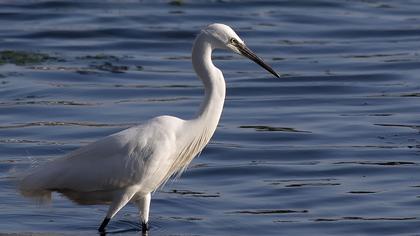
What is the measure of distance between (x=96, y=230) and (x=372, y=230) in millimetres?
2152

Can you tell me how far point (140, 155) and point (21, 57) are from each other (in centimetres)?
751

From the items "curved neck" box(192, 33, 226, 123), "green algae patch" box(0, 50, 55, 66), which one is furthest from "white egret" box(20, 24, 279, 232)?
"green algae patch" box(0, 50, 55, 66)

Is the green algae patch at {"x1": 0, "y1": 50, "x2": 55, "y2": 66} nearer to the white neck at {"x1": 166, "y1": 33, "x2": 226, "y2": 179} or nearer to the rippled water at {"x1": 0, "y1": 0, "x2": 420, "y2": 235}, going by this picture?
the rippled water at {"x1": 0, "y1": 0, "x2": 420, "y2": 235}

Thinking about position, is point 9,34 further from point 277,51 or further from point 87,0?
point 277,51

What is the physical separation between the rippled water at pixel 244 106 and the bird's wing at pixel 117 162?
→ 57 centimetres

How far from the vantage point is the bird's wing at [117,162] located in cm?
911

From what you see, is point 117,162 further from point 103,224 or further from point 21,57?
point 21,57

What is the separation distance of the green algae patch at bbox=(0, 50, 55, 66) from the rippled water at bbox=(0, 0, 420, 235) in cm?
4

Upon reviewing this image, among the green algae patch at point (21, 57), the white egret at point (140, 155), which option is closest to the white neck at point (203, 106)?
the white egret at point (140, 155)

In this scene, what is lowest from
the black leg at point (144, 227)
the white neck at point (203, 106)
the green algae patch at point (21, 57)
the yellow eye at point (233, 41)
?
the green algae patch at point (21, 57)

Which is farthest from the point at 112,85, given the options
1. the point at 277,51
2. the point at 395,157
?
the point at 395,157

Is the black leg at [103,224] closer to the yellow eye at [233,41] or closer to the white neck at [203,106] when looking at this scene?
the white neck at [203,106]

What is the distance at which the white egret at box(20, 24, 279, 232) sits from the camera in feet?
29.9

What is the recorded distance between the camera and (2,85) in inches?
573
